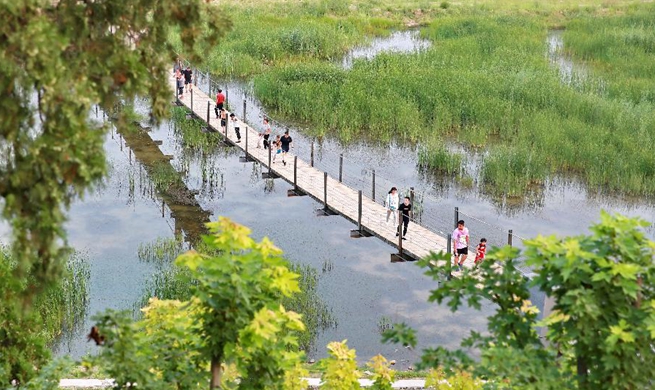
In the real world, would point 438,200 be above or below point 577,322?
below

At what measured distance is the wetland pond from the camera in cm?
1784

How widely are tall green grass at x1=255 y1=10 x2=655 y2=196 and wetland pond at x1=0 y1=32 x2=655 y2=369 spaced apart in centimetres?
61

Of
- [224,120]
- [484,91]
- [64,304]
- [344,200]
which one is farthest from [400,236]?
[484,91]

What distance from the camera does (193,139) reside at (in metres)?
27.6

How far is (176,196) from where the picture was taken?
2408 centimetres

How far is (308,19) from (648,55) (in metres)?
14.0

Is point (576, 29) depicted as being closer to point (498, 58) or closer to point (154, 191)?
point (498, 58)

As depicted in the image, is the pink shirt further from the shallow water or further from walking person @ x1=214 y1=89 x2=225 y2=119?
the shallow water

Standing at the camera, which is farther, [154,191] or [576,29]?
[576,29]

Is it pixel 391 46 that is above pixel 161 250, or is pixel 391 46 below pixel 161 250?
above

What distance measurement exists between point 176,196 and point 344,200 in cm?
532

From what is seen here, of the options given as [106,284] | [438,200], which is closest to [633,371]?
[106,284]

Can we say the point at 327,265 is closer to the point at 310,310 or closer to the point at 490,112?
the point at 310,310

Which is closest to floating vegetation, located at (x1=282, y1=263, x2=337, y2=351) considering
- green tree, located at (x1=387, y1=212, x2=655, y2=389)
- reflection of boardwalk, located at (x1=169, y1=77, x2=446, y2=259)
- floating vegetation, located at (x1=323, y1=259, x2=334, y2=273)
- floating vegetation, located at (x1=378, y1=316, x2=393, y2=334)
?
floating vegetation, located at (x1=378, y1=316, x2=393, y2=334)
